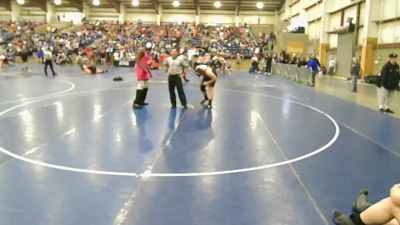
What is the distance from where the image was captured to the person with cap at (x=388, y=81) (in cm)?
1087

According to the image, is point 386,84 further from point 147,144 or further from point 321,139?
point 147,144

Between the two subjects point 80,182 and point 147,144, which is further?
point 147,144

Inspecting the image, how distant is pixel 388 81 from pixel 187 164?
316 inches

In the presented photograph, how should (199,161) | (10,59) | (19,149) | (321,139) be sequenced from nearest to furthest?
(199,161) < (19,149) < (321,139) < (10,59)

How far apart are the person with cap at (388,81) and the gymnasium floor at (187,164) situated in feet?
2.75

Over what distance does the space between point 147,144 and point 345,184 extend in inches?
136

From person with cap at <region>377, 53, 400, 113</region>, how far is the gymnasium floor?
84cm

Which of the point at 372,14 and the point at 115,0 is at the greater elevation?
the point at 115,0

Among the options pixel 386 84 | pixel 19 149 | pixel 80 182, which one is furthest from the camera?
pixel 386 84

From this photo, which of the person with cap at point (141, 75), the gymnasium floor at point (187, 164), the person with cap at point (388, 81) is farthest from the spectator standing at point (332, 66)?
the person with cap at point (141, 75)

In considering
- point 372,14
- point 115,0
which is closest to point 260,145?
point 372,14

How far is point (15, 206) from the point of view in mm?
4023

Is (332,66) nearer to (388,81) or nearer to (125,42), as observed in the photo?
(388,81)

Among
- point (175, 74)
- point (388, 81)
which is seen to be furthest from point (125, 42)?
point (388, 81)
